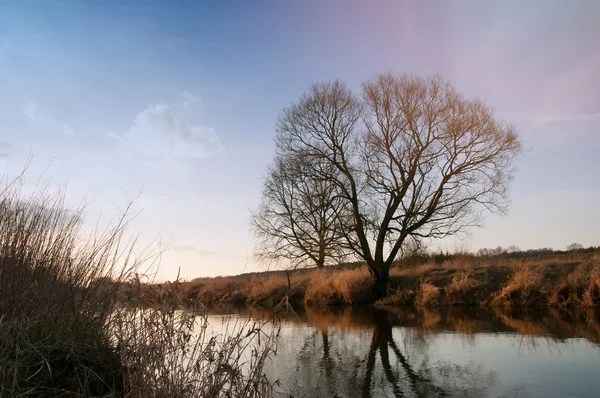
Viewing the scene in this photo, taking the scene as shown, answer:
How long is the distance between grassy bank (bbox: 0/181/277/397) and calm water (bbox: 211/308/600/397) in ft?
4.72

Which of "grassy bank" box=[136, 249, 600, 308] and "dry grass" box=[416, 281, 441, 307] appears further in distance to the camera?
"dry grass" box=[416, 281, 441, 307]

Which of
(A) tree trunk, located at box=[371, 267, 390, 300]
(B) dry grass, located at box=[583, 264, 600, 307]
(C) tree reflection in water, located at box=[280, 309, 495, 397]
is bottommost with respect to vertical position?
(C) tree reflection in water, located at box=[280, 309, 495, 397]

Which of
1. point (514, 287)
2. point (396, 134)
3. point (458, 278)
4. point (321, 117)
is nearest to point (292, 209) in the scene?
point (321, 117)

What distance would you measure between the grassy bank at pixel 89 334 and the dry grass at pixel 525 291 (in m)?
11.3

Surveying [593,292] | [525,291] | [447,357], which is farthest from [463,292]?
[447,357]

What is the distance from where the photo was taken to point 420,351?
8414 mm

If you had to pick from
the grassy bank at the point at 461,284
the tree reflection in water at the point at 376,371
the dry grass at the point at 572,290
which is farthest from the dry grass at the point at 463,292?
the tree reflection in water at the point at 376,371

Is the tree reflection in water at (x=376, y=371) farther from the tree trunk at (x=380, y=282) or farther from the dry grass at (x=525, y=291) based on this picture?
the tree trunk at (x=380, y=282)

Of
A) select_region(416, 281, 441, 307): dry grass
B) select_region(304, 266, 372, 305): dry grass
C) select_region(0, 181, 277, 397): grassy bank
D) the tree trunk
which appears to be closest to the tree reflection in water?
select_region(0, 181, 277, 397): grassy bank

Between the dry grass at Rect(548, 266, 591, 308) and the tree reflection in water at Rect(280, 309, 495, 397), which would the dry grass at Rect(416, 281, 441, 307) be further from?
the tree reflection in water at Rect(280, 309, 495, 397)

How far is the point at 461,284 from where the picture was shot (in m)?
16.1

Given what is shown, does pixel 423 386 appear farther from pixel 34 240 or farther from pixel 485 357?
pixel 34 240

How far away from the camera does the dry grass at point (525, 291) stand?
13877 mm

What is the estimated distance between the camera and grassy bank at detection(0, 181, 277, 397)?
375 centimetres
